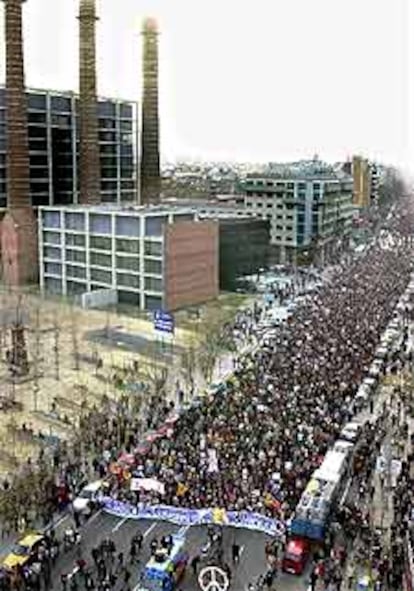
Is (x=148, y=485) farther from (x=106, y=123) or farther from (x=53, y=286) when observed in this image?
→ (x=106, y=123)

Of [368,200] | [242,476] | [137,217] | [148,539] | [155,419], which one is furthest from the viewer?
[368,200]

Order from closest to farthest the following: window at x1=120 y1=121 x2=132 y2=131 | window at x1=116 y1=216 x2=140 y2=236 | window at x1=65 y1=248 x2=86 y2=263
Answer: window at x1=116 y1=216 x2=140 y2=236
window at x1=65 y1=248 x2=86 y2=263
window at x1=120 y1=121 x2=132 y2=131

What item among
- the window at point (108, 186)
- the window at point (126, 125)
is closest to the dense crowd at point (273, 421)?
the window at point (108, 186)

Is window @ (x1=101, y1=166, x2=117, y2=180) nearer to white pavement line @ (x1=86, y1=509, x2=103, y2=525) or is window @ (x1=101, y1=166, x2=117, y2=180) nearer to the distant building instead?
the distant building

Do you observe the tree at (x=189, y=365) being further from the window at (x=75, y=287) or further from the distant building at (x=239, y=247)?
the distant building at (x=239, y=247)

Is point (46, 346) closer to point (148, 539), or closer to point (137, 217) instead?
point (137, 217)

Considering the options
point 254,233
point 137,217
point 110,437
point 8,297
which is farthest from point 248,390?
point 254,233

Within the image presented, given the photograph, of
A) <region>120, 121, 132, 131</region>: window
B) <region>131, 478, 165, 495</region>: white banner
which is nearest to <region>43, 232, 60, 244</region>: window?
<region>120, 121, 132, 131</region>: window
